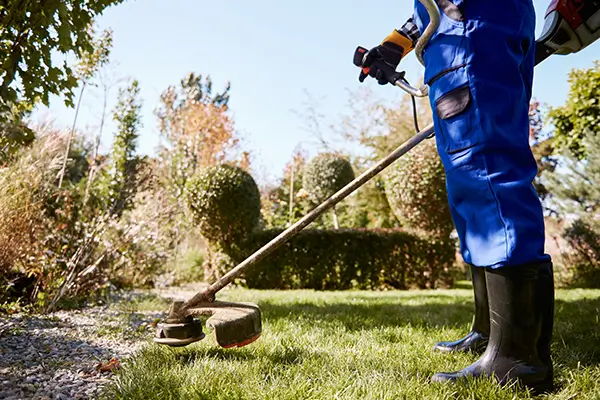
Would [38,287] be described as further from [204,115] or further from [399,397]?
[204,115]

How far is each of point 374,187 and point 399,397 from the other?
10656 mm

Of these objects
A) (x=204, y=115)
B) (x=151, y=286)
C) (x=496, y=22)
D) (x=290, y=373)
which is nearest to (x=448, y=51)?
(x=496, y=22)

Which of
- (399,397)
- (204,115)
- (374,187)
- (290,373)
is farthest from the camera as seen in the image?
(204,115)

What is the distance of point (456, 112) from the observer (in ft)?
4.65

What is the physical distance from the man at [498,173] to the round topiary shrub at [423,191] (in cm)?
593

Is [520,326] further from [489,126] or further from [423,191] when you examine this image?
[423,191]

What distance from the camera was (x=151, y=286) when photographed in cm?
590

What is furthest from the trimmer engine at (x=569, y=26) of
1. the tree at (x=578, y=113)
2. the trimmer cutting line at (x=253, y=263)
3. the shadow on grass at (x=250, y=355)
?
the tree at (x=578, y=113)

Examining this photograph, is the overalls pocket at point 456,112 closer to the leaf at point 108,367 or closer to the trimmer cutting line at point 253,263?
the trimmer cutting line at point 253,263

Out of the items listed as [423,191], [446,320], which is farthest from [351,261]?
[446,320]

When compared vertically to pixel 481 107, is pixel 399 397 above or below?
below

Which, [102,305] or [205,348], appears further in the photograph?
[102,305]

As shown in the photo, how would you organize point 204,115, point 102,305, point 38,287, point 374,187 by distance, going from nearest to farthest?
1. point 38,287
2. point 102,305
3. point 374,187
4. point 204,115

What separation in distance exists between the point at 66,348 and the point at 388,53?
2158mm
